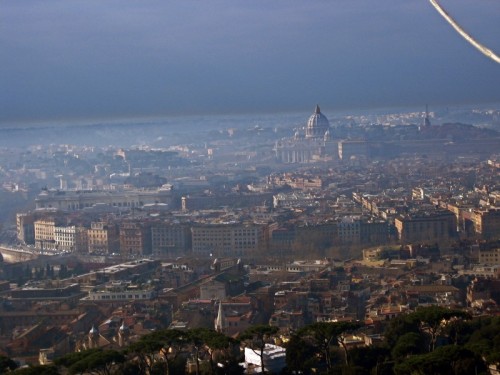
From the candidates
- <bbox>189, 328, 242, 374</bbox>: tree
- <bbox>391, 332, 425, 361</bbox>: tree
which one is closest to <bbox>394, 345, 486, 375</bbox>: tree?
<bbox>391, 332, 425, 361</bbox>: tree

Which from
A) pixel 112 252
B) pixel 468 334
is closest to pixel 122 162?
pixel 112 252

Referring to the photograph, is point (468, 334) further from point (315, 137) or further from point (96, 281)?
point (315, 137)

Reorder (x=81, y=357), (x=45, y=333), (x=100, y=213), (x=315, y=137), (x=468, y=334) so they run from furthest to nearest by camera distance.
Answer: (x=315, y=137) < (x=100, y=213) < (x=45, y=333) < (x=468, y=334) < (x=81, y=357)

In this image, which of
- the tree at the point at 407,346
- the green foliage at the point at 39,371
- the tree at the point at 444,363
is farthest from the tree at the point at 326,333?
the green foliage at the point at 39,371

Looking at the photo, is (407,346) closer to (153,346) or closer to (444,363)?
(444,363)

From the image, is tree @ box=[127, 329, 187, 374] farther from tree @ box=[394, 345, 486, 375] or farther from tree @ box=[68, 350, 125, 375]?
tree @ box=[394, 345, 486, 375]

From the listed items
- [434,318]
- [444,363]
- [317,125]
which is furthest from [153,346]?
[317,125]

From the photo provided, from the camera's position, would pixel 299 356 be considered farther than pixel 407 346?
Yes

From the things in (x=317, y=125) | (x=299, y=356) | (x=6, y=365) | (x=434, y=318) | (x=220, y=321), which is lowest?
(x=317, y=125)

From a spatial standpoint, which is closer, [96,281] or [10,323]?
[10,323]
